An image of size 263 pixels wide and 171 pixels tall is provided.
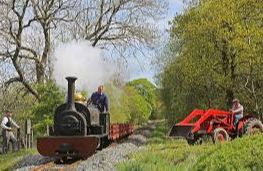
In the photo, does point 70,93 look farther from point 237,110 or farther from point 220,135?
point 237,110

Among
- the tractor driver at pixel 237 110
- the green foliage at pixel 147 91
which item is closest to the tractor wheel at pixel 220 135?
Answer: the tractor driver at pixel 237 110

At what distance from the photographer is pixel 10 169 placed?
17.4m

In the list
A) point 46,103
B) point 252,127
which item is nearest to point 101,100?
point 252,127

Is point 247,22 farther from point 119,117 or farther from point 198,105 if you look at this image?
point 119,117

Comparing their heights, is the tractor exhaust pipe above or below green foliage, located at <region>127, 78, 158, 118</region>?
below

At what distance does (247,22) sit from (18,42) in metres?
13.8

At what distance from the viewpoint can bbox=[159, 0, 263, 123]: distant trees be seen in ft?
85.1

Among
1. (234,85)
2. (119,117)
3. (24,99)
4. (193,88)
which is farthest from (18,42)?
(119,117)

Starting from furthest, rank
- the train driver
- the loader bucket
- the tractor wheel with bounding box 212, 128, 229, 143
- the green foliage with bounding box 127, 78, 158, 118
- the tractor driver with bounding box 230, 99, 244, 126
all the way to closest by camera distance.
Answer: the green foliage with bounding box 127, 78, 158, 118
the train driver
the tractor driver with bounding box 230, 99, 244, 126
the loader bucket
the tractor wheel with bounding box 212, 128, 229, 143

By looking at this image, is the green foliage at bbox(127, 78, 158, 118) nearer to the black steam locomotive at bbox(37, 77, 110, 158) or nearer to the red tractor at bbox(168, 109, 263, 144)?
the red tractor at bbox(168, 109, 263, 144)

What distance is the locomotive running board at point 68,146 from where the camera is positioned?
17438 millimetres

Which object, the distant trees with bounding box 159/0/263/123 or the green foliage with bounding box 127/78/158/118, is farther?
the green foliage with bounding box 127/78/158/118

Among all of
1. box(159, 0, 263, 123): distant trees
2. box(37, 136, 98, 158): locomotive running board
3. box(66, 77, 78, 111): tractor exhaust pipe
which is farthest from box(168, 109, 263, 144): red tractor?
box(159, 0, 263, 123): distant trees

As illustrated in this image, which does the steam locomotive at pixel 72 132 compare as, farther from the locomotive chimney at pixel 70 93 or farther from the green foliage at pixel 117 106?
the green foliage at pixel 117 106
